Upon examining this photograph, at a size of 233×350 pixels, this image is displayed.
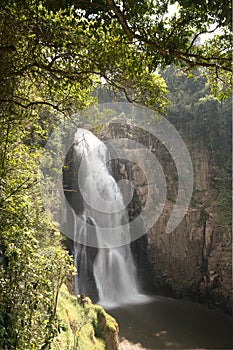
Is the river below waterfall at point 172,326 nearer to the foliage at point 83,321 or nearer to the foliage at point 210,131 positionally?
the foliage at point 83,321

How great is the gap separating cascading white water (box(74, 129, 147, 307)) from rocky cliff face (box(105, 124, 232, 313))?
953 mm

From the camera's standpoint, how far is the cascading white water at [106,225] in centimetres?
1421

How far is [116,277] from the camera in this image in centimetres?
1467

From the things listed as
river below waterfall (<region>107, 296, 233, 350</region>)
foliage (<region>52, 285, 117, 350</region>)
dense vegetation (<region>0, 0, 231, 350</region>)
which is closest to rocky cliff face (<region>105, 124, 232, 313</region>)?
river below waterfall (<region>107, 296, 233, 350</region>)

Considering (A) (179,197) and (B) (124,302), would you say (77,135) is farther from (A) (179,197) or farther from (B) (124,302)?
(B) (124,302)

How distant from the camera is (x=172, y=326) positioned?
10.7 m

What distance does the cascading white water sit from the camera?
1421cm

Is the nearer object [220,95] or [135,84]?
[220,95]

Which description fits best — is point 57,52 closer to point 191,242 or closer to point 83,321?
point 83,321

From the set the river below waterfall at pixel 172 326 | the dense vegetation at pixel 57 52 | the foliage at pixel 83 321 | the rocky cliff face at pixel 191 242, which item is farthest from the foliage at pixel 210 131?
the dense vegetation at pixel 57 52

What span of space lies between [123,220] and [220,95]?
13.2 m

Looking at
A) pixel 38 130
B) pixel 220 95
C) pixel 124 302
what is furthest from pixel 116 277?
pixel 220 95

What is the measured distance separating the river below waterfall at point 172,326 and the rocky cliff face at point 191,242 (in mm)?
1082

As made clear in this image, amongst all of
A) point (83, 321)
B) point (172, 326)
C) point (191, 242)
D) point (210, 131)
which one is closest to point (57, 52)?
point (83, 321)
